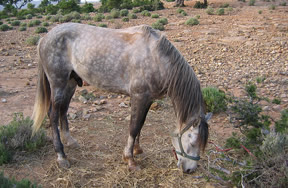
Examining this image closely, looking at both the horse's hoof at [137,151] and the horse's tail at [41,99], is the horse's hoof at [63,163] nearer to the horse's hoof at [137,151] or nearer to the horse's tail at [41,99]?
the horse's tail at [41,99]

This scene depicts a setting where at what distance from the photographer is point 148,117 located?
5.39 m

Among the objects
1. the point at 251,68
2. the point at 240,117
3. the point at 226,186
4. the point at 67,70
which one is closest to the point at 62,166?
the point at 67,70

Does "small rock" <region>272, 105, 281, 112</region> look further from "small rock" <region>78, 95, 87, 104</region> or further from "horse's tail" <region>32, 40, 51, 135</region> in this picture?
"horse's tail" <region>32, 40, 51, 135</region>

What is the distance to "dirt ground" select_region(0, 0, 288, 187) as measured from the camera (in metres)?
3.54

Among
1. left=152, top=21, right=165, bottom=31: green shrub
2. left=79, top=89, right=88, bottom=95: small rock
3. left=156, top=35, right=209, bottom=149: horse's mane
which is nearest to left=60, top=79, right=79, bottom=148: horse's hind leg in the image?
left=156, top=35, right=209, bottom=149: horse's mane

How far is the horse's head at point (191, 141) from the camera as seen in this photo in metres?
3.09

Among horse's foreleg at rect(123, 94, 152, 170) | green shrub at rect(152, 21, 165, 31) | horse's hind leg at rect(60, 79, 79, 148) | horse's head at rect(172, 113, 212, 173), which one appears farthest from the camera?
green shrub at rect(152, 21, 165, 31)

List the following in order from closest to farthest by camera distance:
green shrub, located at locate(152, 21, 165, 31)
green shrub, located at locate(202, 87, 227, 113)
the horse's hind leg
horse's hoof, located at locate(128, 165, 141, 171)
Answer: horse's hoof, located at locate(128, 165, 141, 171) < the horse's hind leg < green shrub, located at locate(202, 87, 227, 113) < green shrub, located at locate(152, 21, 165, 31)

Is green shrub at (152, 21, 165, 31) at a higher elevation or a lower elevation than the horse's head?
higher

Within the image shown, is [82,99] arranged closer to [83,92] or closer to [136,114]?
[83,92]

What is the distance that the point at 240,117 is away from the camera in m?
4.02

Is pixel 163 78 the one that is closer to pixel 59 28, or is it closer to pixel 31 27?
pixel 59 28

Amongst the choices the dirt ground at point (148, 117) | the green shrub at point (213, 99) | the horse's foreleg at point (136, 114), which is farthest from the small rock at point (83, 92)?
the horse's foreleg at point (136, 114)

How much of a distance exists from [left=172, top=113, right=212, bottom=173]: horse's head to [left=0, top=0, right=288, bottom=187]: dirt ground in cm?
30
